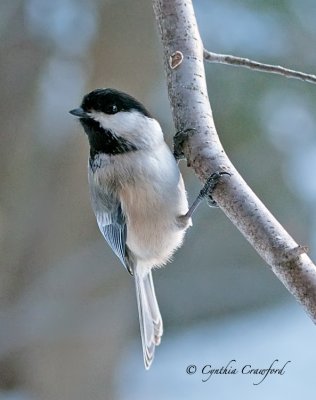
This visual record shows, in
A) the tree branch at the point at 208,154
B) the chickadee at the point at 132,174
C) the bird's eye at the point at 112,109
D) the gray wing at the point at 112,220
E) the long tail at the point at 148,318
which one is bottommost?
the long tail at the point at 148,318

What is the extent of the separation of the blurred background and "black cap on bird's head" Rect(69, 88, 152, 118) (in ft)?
4.79

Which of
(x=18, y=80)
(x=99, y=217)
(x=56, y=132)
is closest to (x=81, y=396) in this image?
(x=56, y=132)

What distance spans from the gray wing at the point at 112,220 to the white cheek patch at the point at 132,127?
13 centimetres

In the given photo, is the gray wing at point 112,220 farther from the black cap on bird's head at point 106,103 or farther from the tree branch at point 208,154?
the tree branch at point 208,154

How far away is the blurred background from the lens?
9.94ft

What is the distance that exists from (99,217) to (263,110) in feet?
5.09

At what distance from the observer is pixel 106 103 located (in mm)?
1530

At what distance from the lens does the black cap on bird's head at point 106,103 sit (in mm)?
1526

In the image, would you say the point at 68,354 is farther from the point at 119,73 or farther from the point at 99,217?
the point at 99,217

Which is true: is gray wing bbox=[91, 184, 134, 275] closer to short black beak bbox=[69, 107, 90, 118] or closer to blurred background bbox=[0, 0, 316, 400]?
short black beak bbox=[69, 107, 90, 118]

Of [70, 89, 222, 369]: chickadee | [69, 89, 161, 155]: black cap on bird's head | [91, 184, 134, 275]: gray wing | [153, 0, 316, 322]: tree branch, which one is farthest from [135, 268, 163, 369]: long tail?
[153, 0, 316, 322]: tree branch

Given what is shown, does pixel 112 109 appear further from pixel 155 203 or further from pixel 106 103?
pixel 155 203
